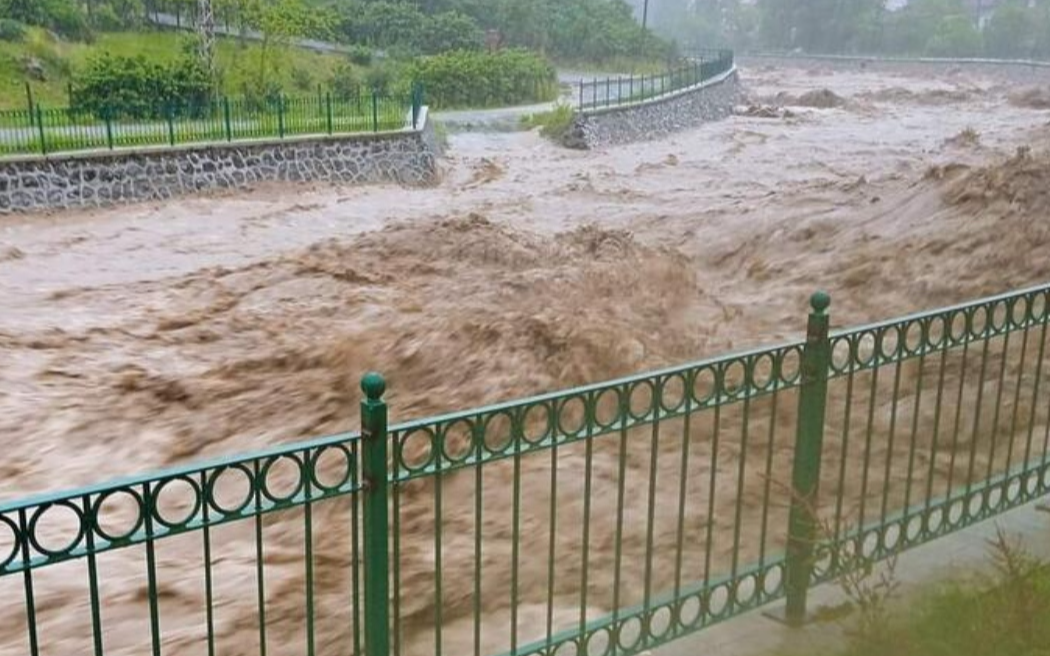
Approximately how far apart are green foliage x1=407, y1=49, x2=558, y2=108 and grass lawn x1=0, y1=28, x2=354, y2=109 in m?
2.62

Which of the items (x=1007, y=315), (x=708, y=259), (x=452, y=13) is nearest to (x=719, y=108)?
(x=452, y=13)

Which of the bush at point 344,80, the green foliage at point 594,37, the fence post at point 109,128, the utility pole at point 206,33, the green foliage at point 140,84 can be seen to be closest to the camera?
the fence post at point 109,128

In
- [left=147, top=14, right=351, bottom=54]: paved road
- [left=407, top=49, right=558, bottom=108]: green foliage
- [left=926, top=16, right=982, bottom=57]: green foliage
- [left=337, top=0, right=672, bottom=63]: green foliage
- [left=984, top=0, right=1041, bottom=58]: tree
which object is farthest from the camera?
[left=926, top=16, right=982, bottom=57]: green foliage

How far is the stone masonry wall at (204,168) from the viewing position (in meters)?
17.0

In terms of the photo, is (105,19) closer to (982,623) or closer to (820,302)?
(820,302)

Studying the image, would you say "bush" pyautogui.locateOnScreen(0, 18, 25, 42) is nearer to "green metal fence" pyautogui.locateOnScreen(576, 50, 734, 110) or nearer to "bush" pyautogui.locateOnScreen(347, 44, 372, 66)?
"bush" pyautogui.locateOnScreen(347, 44, 372, 66)

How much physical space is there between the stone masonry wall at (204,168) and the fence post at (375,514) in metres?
15.0

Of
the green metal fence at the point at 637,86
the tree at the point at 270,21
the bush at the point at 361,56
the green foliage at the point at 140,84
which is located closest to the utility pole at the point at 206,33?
→ the green foliage at the point at 140,84

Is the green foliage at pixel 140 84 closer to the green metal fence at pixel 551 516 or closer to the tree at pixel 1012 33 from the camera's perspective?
the green metal fence at pixel 551 516

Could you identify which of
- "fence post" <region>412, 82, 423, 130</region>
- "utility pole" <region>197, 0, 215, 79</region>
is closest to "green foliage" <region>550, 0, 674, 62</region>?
"fence post" <region>412, 82, 423, 130</region>

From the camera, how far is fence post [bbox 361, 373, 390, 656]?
3.26 metres

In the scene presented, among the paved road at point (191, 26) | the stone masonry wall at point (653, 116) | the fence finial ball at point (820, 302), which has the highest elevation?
the paved road at point (191, 26)

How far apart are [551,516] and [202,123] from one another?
1695cm

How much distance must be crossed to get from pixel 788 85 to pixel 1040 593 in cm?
5665
